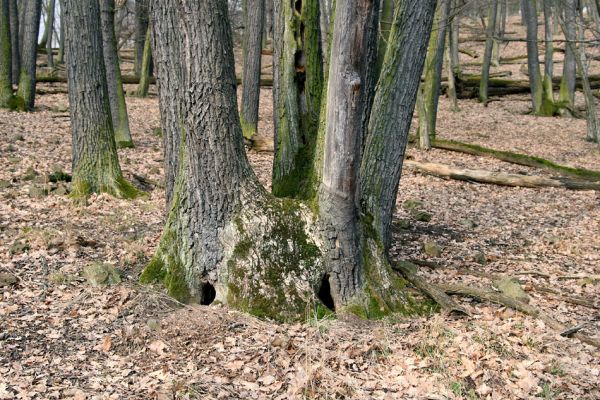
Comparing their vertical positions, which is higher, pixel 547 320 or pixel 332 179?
pixel 332 179

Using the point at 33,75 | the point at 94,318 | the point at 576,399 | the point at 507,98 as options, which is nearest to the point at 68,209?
the point at 94,318

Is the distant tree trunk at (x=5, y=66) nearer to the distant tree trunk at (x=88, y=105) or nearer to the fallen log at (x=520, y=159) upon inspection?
the distant tree trunk at (x=88, y=105)

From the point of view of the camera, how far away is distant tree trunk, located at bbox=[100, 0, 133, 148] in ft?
40.2

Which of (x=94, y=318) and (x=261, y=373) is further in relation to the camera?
(x=94, y=318)

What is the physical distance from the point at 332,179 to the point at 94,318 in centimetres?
238

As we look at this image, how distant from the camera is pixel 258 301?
17.1ft

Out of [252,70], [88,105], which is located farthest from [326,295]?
[252,70]

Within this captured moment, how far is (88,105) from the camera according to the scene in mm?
9188

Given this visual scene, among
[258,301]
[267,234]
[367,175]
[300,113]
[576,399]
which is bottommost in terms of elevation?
[576,399]

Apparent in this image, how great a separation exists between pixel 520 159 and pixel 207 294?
10.0 m

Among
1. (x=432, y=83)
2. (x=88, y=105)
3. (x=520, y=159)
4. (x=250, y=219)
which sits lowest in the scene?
(x=520, y=159)

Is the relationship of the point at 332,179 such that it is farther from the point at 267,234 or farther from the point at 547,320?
the point at 547,320

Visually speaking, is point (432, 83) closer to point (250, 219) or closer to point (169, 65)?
point (169, 65)

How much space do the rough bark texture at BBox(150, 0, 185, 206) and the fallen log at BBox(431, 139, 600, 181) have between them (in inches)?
371
